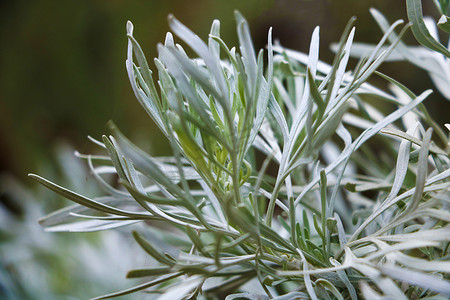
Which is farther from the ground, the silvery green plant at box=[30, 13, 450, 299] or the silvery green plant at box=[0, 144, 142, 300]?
the silvery green plant at box=[30, 13, 450, 299]

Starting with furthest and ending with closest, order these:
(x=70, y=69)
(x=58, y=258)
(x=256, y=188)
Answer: (x=70, y=69) < (x=58, y=258) < (x=256, y=188)

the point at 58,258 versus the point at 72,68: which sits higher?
the point at 72,68

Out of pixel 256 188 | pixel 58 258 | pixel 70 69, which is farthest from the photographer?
pixel 70 69

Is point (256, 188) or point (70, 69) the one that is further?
point (70, 69)

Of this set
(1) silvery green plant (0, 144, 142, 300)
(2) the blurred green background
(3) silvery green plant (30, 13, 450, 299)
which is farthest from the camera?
(2) the blurred green background

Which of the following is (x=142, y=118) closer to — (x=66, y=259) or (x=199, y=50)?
(x=66, y=259)

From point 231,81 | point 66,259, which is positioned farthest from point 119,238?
point 231,81

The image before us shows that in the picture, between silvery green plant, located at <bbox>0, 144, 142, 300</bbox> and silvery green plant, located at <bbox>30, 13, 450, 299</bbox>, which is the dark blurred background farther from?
silvery green plant, located at <bbox>30, 13, 450, 299</bbox>

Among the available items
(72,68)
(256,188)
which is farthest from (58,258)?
(72,68)

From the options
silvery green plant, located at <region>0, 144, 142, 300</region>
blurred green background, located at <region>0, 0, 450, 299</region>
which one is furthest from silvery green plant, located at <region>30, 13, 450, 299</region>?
blurred green background, located at <region>0, 0, 450, 299</region>

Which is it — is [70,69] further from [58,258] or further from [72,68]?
[58,258]
